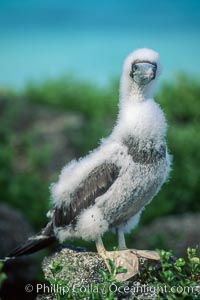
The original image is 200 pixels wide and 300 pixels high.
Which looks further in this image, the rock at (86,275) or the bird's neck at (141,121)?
the bird's neck at (141,121)

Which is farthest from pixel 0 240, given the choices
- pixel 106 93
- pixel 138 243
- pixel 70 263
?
pixel 106 93

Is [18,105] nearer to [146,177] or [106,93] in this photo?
[106,93]

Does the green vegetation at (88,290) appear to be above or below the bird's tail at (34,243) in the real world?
below

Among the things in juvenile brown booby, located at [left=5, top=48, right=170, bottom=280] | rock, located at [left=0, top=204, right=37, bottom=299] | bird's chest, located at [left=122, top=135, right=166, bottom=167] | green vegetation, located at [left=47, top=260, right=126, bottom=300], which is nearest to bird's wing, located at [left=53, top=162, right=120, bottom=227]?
juvenile brown booby, located at [left=5, top=48, right=170, bottom=280]

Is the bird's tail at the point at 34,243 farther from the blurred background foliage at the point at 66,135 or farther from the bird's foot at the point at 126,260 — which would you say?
the blurred background foliage at the point at 66,135

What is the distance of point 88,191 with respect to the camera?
3.92m

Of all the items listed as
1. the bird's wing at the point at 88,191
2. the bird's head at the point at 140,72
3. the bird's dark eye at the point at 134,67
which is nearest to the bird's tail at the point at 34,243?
the bird's wing at the point at 88,191

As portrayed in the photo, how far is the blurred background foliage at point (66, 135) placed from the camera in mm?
7676

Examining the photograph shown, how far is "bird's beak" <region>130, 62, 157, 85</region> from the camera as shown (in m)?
3.74

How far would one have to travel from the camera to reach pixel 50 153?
27.6 feet

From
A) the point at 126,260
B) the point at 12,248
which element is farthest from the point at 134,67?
the point at 12,248

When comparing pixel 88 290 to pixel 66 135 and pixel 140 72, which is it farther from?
pixel 66 135

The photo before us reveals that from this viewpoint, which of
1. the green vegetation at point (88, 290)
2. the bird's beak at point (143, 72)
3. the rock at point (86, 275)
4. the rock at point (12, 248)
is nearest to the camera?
the green vegetation at point (88, 290)

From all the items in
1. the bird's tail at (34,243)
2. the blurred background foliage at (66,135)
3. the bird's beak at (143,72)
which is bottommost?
the bird's tail at (34,243)
